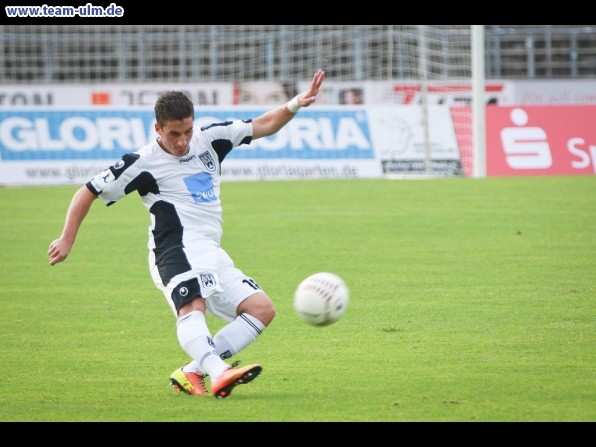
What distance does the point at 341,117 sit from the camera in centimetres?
2423

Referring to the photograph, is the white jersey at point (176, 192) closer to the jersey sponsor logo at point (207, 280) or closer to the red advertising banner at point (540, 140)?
the jersey sponsor logo at point (207, 280)

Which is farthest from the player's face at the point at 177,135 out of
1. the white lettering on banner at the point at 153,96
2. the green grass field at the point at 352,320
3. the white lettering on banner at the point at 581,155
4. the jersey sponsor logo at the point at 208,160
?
the white lettering on banner at the point at 153,96

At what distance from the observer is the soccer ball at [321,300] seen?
6.61 metres

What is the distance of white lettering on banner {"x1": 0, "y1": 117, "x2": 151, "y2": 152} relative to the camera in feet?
78.0

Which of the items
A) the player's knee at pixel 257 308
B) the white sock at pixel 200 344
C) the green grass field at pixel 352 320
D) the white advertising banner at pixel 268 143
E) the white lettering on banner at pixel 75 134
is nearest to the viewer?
the green grass field at pixel 352 320

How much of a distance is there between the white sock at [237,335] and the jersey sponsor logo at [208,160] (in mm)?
947

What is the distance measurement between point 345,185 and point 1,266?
35.1 feet

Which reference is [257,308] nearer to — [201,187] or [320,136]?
[201,187]

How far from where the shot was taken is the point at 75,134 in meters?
23.9

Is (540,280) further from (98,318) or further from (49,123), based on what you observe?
(49,123)

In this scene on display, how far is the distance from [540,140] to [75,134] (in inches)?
394

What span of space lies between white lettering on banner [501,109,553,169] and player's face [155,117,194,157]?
18.0m

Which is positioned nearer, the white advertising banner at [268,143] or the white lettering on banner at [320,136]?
the white advertising banner at [268,143]
